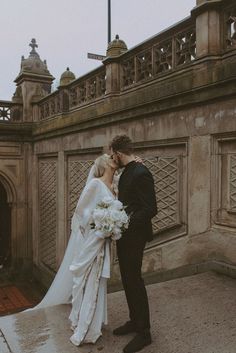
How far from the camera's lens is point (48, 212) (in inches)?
400

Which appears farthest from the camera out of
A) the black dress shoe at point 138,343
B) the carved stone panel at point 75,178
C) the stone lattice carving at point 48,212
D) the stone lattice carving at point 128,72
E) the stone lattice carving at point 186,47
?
the stone lattice carving at point 48,212

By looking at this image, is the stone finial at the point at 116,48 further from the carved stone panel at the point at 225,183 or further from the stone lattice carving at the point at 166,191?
the carved stone panel at the point at 225,183

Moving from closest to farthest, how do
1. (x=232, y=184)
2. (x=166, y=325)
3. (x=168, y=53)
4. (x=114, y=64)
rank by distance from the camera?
(x=166, y=325), (x=232, y=184), (x=168, y=53), (x=114, y=64)

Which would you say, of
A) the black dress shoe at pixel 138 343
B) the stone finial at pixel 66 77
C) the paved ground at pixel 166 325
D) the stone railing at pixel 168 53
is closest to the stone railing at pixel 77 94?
the stone railing at pixel 168 53

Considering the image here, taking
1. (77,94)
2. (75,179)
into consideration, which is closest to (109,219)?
(75,179)

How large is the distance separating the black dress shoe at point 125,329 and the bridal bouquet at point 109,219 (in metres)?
0.80

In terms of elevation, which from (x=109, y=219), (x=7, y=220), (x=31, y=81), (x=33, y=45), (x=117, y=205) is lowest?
(x=7, y=220)

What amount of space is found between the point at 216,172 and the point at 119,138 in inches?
74.7

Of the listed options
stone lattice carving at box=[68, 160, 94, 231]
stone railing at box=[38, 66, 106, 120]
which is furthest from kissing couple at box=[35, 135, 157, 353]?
stone lattice carving at box=[68, 160, 94, 231]

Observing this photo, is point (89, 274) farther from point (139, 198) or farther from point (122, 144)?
point (122, 144)

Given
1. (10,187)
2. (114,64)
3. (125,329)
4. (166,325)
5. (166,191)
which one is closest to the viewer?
(125,329)

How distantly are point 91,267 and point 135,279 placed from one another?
1.32ft

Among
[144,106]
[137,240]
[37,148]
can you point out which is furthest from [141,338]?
[37,148]

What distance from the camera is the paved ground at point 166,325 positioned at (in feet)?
9.61
